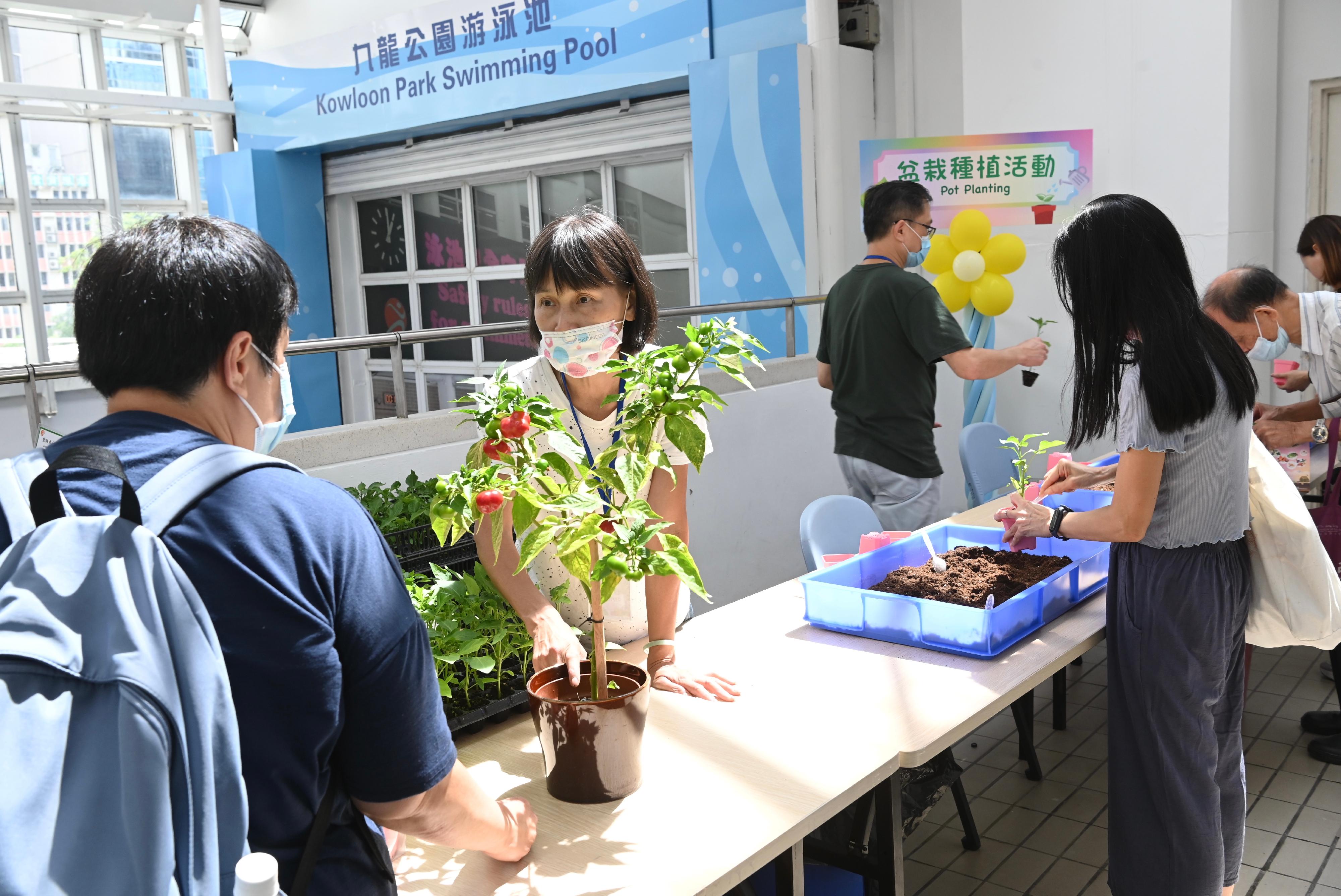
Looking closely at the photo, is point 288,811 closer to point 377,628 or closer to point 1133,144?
point 377,628

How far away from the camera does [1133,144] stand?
5156mm

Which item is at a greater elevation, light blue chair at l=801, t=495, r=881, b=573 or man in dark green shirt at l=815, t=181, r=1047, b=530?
man in dark green shirt at l=815, t=181, r=1047, b=530

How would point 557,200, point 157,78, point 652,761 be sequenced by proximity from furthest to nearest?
point 157,78 → point 557,200 → point 652,761

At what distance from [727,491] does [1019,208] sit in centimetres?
200

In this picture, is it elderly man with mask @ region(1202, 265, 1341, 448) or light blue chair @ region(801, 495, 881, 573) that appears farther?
elderly man with mask @ region(1202, 265, 1341, 448)

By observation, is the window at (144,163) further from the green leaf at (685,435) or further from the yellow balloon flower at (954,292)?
the green leaf at (685,435)

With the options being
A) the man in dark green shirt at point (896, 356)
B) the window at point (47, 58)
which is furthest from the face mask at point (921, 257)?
the window at point (47, 58)

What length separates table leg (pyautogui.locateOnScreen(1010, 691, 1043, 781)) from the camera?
3235 mm

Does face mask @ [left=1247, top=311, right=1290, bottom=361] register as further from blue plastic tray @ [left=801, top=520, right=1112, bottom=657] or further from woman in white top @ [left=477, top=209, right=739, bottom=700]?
woman in white top @ [left=477, top=209, right=739, bottom=700]

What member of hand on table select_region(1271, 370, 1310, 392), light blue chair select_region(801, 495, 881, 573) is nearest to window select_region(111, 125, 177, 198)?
light blue chair select_region(801, 495, 881, 573)

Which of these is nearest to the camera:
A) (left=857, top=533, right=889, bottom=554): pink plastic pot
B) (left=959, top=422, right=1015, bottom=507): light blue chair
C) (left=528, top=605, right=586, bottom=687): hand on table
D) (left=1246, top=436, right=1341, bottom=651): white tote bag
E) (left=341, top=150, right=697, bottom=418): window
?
(left=528, top=605, right=586, bottom=687): hand on table

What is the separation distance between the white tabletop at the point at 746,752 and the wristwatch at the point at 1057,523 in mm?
201

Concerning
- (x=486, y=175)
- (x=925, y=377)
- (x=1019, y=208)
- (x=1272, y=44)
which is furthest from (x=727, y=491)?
(x=486, y=175)

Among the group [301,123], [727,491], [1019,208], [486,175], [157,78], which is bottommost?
[727,491]
